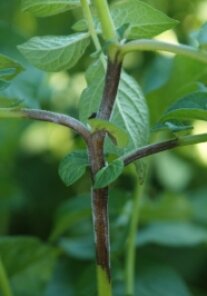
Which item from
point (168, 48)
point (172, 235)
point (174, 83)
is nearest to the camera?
point (168, 48)

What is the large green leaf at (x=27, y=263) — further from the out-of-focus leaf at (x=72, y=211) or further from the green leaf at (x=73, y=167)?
the green leaf at (x=73, y=167)

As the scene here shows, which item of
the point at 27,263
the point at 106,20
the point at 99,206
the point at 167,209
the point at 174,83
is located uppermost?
the point at 106,20

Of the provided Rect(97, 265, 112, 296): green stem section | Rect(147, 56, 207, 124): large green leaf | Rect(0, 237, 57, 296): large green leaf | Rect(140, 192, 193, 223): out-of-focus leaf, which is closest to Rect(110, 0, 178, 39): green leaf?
Rect(97, 265, 112, 296): green stem section

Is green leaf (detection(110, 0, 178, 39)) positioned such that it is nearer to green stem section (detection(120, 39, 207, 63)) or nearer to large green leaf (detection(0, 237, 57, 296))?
green stem section (detection(120, 39, 207, 63))

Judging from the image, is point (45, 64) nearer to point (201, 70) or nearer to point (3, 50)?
point (201, 70)

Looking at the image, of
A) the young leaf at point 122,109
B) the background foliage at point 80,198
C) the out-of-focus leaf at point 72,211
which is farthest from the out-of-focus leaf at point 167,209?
the young leaf at point 122,109

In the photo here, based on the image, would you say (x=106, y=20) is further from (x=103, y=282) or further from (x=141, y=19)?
(x=103, y=282)

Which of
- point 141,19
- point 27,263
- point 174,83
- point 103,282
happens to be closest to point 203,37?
point 141,19
